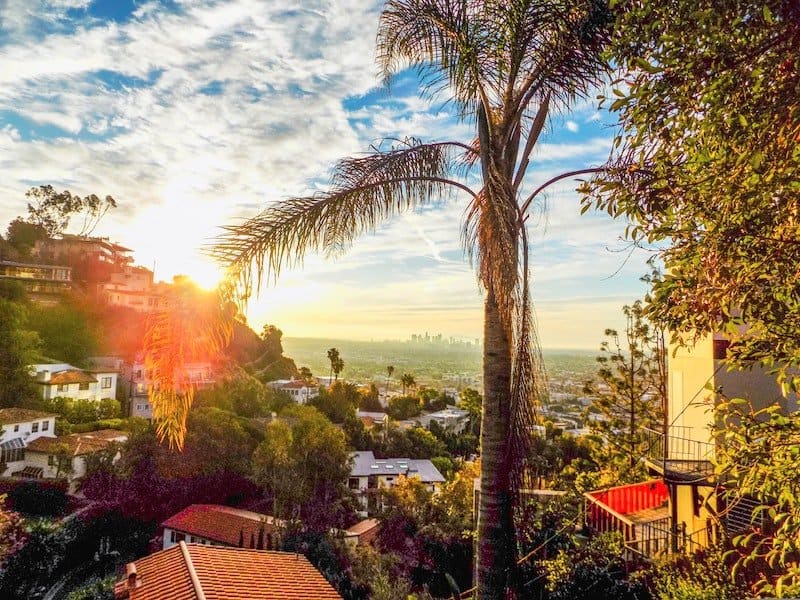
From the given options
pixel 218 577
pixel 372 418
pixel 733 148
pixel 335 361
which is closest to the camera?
pixel 733 148

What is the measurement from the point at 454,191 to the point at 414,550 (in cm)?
1179

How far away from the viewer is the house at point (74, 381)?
32.1 metres

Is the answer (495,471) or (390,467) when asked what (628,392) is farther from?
(390,467)

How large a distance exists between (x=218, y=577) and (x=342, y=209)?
10.1 metres

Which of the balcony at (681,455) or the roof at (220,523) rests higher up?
the balcony at (681,455)

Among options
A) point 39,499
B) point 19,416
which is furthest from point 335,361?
point 39,499

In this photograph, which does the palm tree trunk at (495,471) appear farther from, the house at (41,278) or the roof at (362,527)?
the house at (41,278)

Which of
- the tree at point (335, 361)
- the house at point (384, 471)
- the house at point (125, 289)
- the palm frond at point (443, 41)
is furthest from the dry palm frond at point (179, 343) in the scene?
the tree at point (335, 361)

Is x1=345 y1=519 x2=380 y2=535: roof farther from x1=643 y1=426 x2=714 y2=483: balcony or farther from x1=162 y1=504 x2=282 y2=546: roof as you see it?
x1=643 y1=426 x2=714 y2=483: balcony

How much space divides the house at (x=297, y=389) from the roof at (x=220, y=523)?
15174mm

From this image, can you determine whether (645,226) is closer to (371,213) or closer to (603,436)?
(371,213)

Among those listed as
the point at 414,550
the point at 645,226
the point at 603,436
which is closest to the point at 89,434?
the point at 414,550

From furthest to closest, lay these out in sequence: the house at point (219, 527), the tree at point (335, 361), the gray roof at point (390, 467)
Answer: the tree at point (335, 361) → the gray roof at point (390, 467) → the house at point (219, 527)

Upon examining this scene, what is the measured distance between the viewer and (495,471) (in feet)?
10.7
